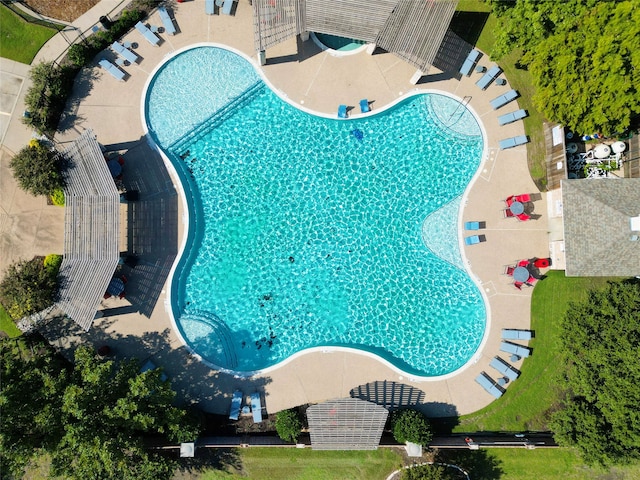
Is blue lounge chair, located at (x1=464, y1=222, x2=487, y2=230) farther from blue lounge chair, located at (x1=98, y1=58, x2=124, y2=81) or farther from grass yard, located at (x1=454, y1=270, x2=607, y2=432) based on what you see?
blue lounge chair, located at (x1=98, y1=58, x2=124, y2=81)

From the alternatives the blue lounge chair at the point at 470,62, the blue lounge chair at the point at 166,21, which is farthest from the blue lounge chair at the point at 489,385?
the blue lounge chair at the point at 166,21

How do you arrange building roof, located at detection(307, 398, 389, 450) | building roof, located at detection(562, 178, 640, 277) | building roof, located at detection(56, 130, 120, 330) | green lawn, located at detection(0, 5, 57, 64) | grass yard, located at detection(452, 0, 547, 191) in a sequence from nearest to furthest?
building roof, located at detection(562, 178, 640, 277) → building roof, located at detection(307, 398, 389, 450) → building roof, located at detection(56, 130, 120, 330) → grass yard, located at detection(452, 0, 547, 191) → green lawn, located at detection(0, 5, 57, 64)

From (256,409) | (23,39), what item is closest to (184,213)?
(256,409)

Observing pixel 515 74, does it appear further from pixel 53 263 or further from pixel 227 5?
pixel 53 263

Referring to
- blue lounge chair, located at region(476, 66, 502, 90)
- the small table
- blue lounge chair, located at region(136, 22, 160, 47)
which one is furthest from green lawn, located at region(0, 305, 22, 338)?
blue lounge chair, located at region(476, 66, 502, 90)

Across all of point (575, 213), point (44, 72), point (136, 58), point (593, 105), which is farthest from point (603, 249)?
point (44, 72)

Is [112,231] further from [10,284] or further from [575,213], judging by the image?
[575,213]
